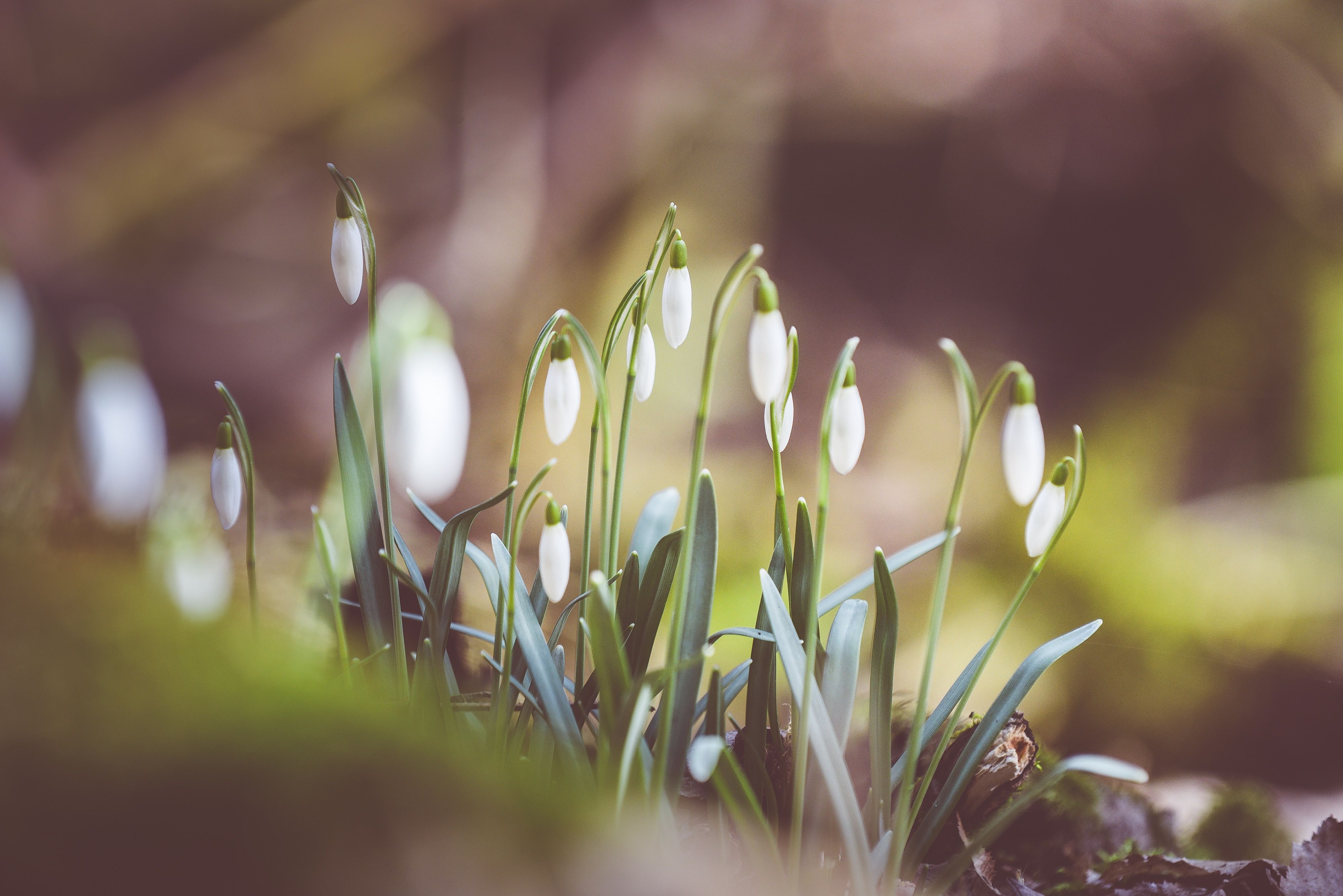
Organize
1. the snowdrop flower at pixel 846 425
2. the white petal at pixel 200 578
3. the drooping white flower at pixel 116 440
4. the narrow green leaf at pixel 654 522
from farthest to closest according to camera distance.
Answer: the narrow green leaf at pixel 654 522, the drooping white flower at pixel 116 440, the snowdrop flower at pixel 846 425, the white petal at pixel 200 578

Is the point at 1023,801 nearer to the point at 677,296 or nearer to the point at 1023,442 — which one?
the point at 1023,442

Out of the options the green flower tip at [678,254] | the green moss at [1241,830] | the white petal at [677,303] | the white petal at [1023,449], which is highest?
the green flower tip at [678,254]

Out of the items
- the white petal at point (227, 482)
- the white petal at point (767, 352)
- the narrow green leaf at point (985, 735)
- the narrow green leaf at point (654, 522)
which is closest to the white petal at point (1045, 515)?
the narrow green leaf at point (985, 735)

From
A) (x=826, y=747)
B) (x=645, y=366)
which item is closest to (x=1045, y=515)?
(x=826, y=747)

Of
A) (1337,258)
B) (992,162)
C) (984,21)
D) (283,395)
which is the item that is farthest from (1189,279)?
(283,395)

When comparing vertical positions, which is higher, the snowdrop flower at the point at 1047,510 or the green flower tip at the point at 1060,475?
the green flower tip at the point at 1060,475

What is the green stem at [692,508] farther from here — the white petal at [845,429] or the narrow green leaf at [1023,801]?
the narrow green leaf at [1023,801]

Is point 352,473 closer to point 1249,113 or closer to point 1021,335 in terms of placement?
point 1021,335
